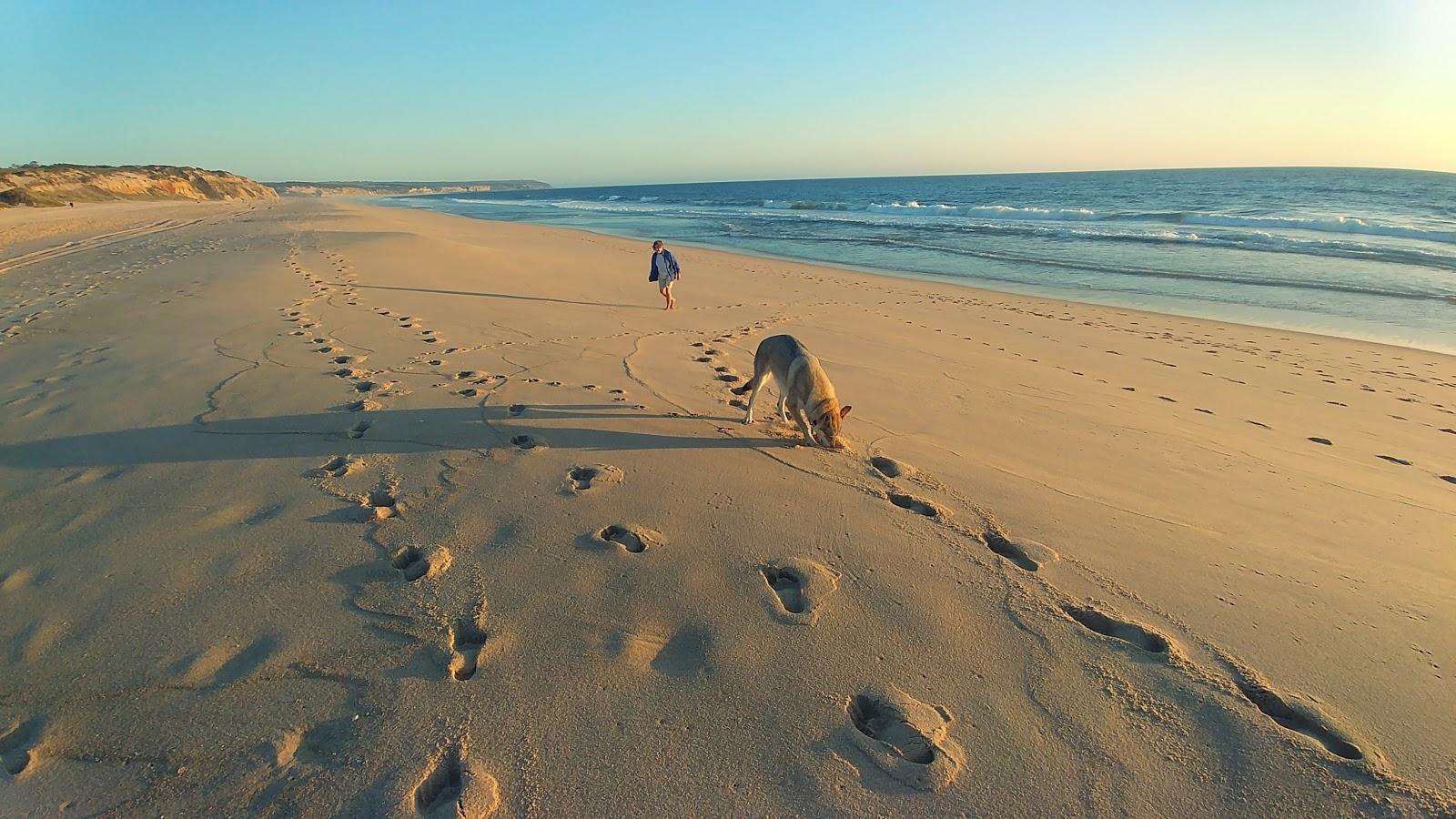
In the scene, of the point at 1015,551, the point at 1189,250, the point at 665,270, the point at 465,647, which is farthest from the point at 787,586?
the point at 1189,250

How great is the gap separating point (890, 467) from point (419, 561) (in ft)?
10.7

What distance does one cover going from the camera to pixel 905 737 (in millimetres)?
2436

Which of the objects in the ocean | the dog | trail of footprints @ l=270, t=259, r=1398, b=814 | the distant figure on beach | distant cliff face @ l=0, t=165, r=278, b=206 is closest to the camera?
trail of footprints @ l=270, t=259, r=1398, b=814

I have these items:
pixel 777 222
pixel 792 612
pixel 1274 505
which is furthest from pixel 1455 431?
pixel 777 222

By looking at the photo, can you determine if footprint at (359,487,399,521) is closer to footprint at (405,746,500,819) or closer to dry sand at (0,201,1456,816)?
dry sand at (0,201,1456,816)

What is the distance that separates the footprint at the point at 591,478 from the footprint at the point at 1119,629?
9.31 feet

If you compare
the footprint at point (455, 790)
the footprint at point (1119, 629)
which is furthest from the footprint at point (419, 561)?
the footprint at point (1119, 629)

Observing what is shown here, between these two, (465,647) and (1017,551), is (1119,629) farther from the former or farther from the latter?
(465,647)

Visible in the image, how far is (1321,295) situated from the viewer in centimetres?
1464

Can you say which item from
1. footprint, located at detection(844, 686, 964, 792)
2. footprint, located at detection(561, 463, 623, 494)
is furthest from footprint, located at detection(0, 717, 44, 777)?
footprint, located at detection(844, 686, 964, 792)

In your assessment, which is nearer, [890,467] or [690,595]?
[690,595]

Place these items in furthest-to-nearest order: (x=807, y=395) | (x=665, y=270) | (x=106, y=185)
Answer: (x=106, y=185) < (x=665, y=270) < (x=807, y=395)

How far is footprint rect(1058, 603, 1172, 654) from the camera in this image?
9.77ft

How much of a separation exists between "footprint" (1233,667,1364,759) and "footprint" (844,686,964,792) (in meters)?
1.40
